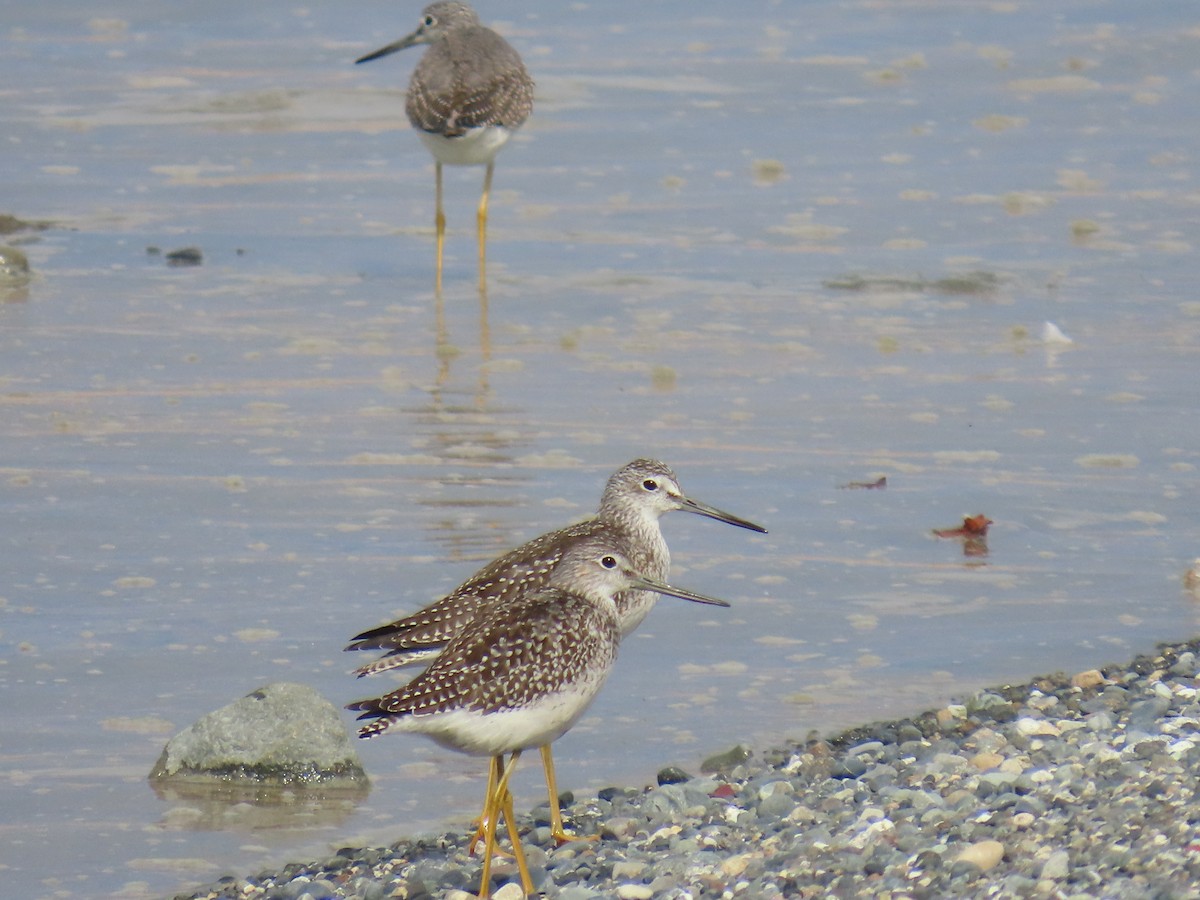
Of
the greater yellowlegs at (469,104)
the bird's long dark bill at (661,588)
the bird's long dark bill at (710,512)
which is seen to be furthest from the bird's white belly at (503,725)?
the greater yellowlegs at (469,104)

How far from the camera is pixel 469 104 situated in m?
11.6

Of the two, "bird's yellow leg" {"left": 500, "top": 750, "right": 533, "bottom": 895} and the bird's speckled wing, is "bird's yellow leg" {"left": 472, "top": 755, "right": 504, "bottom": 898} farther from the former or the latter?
the bird's speckled wing

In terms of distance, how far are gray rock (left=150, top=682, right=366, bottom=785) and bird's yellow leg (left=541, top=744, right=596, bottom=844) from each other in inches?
23.0

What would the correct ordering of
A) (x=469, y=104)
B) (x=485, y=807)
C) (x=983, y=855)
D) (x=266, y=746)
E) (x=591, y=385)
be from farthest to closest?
(x=469, y=104), (x=591, y=385), (x=266, y=746), (x=485, y=807), (x=983, y=855)

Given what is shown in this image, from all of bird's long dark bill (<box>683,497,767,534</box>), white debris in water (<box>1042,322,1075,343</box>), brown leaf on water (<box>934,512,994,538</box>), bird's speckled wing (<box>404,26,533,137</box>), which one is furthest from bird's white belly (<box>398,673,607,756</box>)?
bird's speckled wing (<box>404,26,533,137</box>)

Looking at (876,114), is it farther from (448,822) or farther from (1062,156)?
(448,822)

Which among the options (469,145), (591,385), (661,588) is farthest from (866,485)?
(469,145)

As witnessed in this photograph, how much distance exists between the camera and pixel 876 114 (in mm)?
15109

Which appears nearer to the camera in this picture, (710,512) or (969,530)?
(710,512)

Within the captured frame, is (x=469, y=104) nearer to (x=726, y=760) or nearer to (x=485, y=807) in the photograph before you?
(x=726, y=760)

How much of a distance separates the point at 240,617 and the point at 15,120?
912 centimetres

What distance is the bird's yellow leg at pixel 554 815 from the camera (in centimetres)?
521

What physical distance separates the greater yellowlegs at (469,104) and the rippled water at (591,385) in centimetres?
58

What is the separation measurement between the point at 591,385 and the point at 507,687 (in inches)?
186
